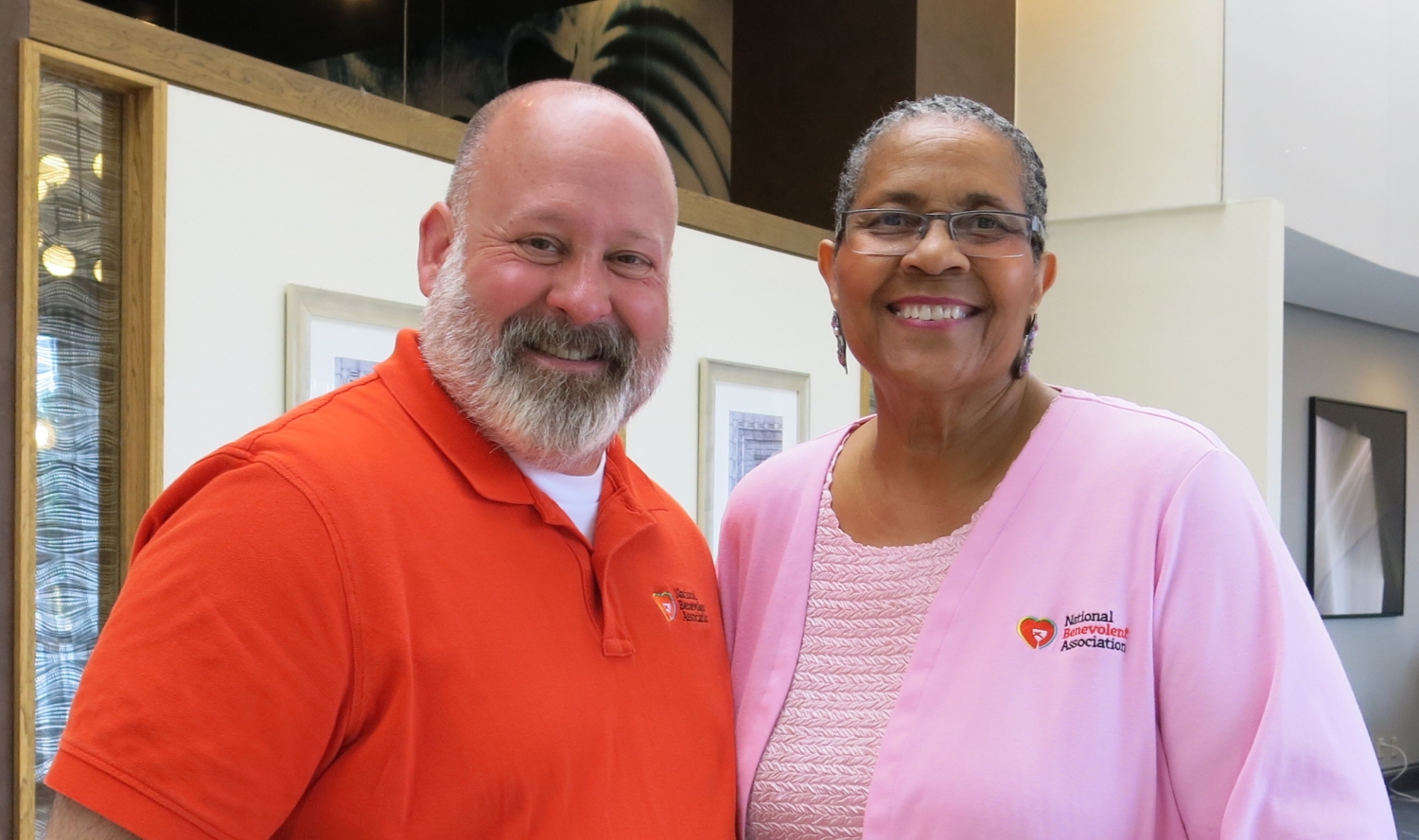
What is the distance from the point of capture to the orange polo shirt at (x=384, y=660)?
142cm

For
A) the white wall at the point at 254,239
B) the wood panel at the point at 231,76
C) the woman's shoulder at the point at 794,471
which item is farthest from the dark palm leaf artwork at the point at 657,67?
the woman's shoulder at the point at 794,471

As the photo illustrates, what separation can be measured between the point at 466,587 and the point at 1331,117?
7700mm

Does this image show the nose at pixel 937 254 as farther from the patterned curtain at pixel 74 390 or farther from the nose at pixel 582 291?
the patterned curtain at pixel 74 390

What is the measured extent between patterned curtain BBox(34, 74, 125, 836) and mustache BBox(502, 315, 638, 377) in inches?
64.7

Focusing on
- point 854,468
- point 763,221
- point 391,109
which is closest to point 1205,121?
point 763,221

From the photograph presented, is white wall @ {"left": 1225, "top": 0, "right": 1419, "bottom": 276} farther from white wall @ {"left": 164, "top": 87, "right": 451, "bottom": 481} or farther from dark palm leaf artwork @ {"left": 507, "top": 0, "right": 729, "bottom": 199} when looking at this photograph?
white wall @ {"left": 164, "top": 87, "right": 451, "bottom": 481}

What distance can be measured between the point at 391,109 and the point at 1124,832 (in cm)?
290

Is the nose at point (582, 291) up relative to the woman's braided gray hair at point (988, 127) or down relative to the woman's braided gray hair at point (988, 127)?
down

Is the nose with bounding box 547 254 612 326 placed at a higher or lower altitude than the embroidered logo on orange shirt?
higher

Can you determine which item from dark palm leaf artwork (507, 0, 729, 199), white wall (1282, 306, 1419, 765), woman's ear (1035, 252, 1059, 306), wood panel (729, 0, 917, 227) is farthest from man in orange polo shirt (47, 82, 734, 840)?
white wall (1282, 306, 1419, 765)

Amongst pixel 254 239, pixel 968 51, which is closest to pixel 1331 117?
pixel 968 51

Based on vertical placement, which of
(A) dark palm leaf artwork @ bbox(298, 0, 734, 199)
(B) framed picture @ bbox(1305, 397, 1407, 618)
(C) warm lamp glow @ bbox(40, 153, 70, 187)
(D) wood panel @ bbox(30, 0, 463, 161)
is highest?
(A) dark palm leaf artwork @ bbox(298, 0, 734, 199)

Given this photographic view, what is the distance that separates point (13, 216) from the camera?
290 cm

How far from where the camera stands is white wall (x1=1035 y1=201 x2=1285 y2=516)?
22.7ft
